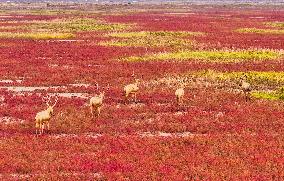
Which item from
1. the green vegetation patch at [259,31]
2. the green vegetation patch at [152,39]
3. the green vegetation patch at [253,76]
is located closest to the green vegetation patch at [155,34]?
the green vegetation patch at [152,39]

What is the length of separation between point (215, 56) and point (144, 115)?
2126cm

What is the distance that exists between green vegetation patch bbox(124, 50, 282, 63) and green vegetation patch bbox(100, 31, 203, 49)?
5977 millimetres

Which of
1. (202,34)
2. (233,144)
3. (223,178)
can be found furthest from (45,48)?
(223,178)

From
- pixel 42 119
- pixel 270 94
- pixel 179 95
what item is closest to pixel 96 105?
pixel 42 119

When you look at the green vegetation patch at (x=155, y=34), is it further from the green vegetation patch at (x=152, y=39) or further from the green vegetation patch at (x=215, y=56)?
the green vegetation patch at (x=215, y=56)

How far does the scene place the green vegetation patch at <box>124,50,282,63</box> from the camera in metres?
42.7

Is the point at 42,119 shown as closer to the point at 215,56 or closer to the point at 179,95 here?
the point at 179,95

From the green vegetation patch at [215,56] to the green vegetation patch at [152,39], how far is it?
5977mm

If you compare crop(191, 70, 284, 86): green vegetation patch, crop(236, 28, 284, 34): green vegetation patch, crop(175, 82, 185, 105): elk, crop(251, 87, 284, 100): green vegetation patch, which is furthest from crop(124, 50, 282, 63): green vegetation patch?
crop(236, 28, 284, 34): green vegetation patch

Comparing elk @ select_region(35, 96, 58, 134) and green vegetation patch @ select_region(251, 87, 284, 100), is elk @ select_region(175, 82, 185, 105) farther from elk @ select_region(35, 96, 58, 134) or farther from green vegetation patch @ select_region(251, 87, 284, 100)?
elk @ select_region(35, 96, 58, 134)

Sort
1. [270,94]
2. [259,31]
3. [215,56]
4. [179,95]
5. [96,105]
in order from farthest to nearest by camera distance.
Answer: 1. [259,31]
2. [215,56]
3. [270,94]
4. [179,95]
5. [96,105]

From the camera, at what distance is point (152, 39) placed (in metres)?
57.7

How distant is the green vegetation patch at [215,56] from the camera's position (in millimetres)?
42747

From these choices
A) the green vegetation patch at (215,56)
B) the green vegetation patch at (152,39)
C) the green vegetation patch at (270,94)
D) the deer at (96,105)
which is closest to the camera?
the deer at (96,105)
